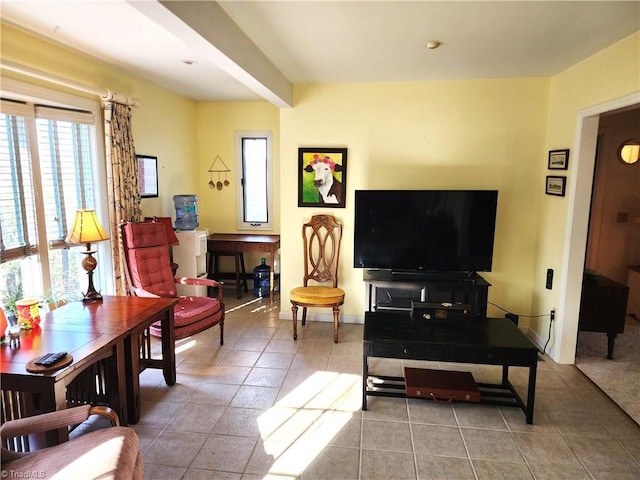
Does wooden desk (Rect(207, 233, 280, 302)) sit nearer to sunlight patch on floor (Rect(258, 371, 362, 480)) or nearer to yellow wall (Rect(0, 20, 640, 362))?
yellow wall (Rect(0, 20, 640, 362))

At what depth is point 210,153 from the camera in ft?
18.0

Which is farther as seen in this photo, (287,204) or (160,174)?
(160,174)

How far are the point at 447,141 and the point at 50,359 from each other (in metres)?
3.61

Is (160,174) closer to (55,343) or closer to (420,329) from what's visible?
(55,343)

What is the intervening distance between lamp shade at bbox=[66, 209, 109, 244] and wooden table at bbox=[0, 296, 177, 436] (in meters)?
0.45

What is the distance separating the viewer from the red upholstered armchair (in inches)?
128

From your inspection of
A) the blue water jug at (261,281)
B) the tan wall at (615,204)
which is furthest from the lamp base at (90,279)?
the tan wall at (615,204)

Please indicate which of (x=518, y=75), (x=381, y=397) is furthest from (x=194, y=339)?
(x=518, y=75)

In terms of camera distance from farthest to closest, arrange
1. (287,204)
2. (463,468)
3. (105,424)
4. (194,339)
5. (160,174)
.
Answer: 1. (160,174)
2. (287,204)
3. (194,339)
4. (105,424)
5. (463,468)

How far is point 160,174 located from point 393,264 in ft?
9.27

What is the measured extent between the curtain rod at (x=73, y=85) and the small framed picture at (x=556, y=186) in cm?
394

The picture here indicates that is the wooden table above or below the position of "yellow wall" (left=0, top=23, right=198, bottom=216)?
below

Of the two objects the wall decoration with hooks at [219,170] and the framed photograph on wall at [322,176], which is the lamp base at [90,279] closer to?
the framed photograph on wall at [322,176]

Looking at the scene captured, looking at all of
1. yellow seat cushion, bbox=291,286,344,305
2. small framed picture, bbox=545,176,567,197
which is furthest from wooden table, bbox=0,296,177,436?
small framed picture, bbox=545,176,567,197
